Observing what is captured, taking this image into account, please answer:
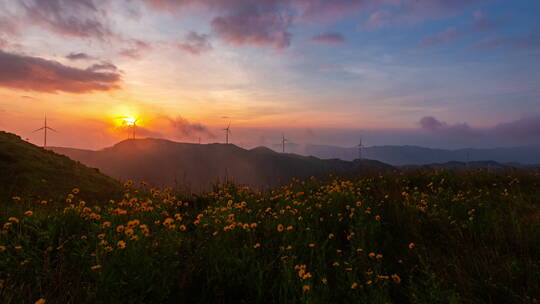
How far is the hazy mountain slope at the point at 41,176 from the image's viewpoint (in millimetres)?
12781

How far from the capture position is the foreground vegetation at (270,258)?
4141mm

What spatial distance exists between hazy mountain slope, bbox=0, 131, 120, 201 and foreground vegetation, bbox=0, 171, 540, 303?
760cm

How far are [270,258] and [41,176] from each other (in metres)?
13.2

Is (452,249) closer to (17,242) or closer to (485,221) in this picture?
(485,221)

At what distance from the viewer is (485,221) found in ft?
23.2

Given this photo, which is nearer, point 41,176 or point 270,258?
point 270,258

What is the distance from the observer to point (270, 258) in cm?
518

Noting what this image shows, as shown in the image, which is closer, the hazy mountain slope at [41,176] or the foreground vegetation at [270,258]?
the foreground vegetation at [270,258]

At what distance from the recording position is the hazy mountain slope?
41.9 ft

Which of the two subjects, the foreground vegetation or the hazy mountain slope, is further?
the hazy mountain slope

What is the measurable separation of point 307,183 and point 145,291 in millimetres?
7975

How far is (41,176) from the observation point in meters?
14.2

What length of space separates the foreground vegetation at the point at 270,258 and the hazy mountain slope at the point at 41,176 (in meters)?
7.60

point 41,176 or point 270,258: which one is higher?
point 41,176
